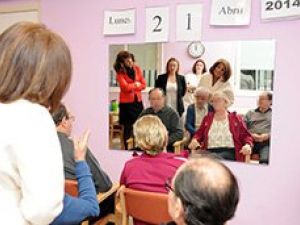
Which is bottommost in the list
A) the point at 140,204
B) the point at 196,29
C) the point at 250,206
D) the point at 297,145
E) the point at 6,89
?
the point at 250,206

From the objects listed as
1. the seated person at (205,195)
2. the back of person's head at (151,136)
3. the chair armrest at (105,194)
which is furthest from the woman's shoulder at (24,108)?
the chair armrest at (105,194)

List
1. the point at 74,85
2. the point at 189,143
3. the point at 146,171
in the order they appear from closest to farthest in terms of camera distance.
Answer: the point at 146,171 < the point at 189,143 < the point at 74,85

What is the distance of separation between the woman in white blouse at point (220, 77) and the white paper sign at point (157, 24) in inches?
15.8

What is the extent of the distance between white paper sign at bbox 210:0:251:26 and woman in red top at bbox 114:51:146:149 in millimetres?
668

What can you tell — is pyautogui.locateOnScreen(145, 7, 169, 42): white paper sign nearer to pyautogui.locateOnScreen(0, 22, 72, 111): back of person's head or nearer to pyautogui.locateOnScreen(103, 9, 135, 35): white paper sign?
pyautogui.locateOnScreen(103, 9, 135, 35): white paper sign

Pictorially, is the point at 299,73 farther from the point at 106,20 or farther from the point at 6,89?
the point at 6,89

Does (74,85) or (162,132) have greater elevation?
(74,85)

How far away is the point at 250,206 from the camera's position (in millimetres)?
2459

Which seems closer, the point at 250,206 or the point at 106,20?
the point at 250,206

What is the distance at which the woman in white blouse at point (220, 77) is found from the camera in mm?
2434

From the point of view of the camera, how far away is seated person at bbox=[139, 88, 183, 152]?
8.66ft

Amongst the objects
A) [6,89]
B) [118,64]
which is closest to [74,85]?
[118,64]

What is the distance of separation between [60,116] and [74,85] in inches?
30.2

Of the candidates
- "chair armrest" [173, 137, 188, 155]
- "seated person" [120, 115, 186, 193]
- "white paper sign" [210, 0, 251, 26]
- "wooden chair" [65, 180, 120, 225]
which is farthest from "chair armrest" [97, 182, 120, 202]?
"white paper sign" [210, 0, 251, 26]
